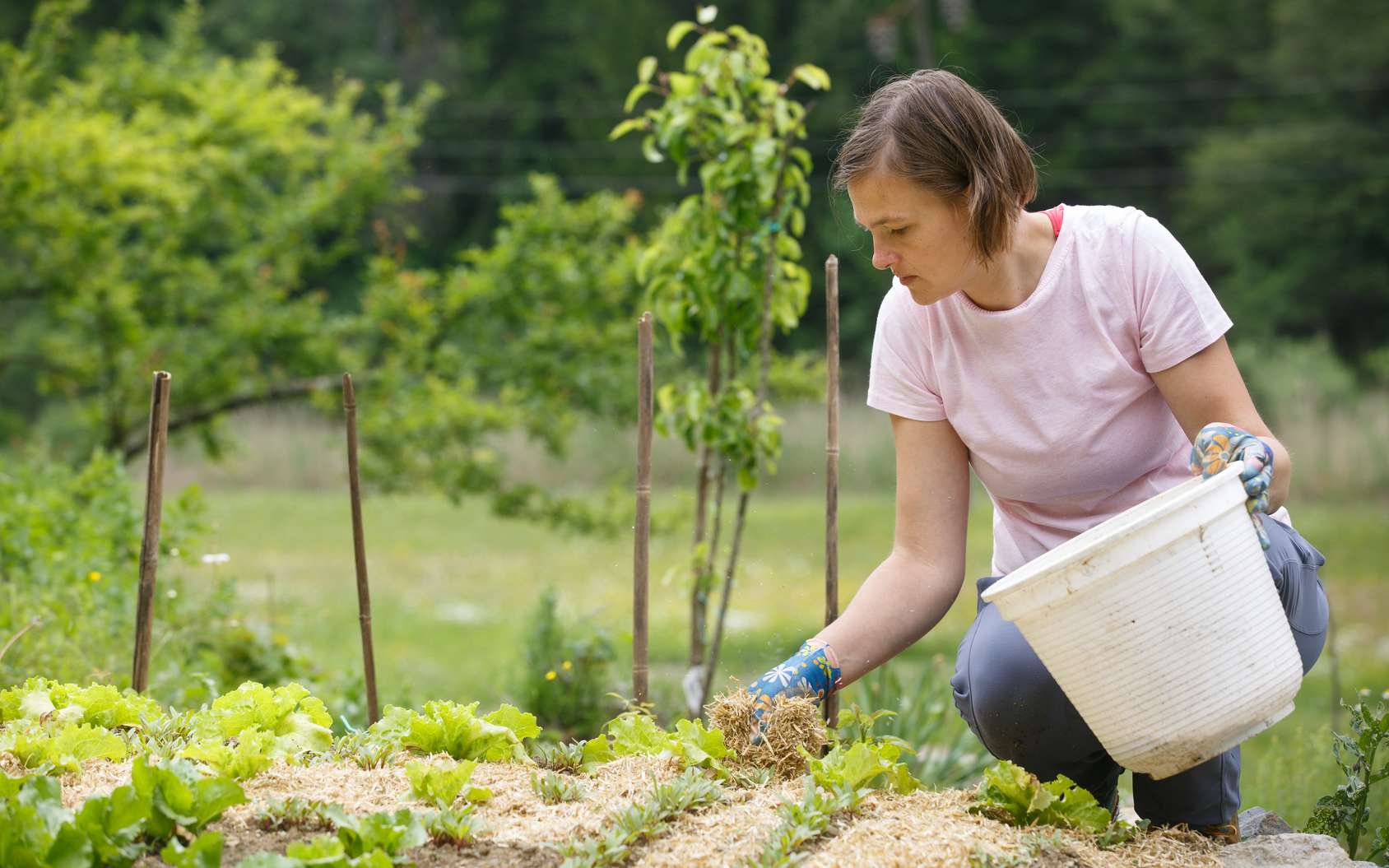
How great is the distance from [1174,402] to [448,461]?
164 inches

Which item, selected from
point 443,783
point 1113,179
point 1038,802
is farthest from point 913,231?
point 1113,179

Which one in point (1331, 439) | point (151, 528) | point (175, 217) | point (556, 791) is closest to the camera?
point (556, 791)

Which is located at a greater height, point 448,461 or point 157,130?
point 157,130

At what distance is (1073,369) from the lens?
2189mm

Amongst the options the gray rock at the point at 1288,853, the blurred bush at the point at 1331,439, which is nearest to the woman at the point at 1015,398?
the gray rock at the point at 1288,853

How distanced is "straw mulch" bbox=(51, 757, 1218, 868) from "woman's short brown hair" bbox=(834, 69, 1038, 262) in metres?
0.88

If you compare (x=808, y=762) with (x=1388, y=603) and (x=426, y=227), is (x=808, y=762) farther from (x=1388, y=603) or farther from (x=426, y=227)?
(x=426, y=227)

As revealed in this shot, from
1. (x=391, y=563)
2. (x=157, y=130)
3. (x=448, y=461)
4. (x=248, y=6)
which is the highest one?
(x=248, y=6)

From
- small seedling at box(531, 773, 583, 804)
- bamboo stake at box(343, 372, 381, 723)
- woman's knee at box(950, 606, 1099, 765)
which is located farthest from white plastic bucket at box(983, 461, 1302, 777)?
bamboo stake at box(343, 372, 381, 723)

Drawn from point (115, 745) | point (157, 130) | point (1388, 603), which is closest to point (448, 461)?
point (157, 130)

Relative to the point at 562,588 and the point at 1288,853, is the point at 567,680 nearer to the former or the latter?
the point at 1288,853

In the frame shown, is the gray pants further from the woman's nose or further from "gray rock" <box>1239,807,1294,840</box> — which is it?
the woman's nose

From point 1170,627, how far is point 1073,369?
0.56 meters

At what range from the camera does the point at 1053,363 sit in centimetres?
220
